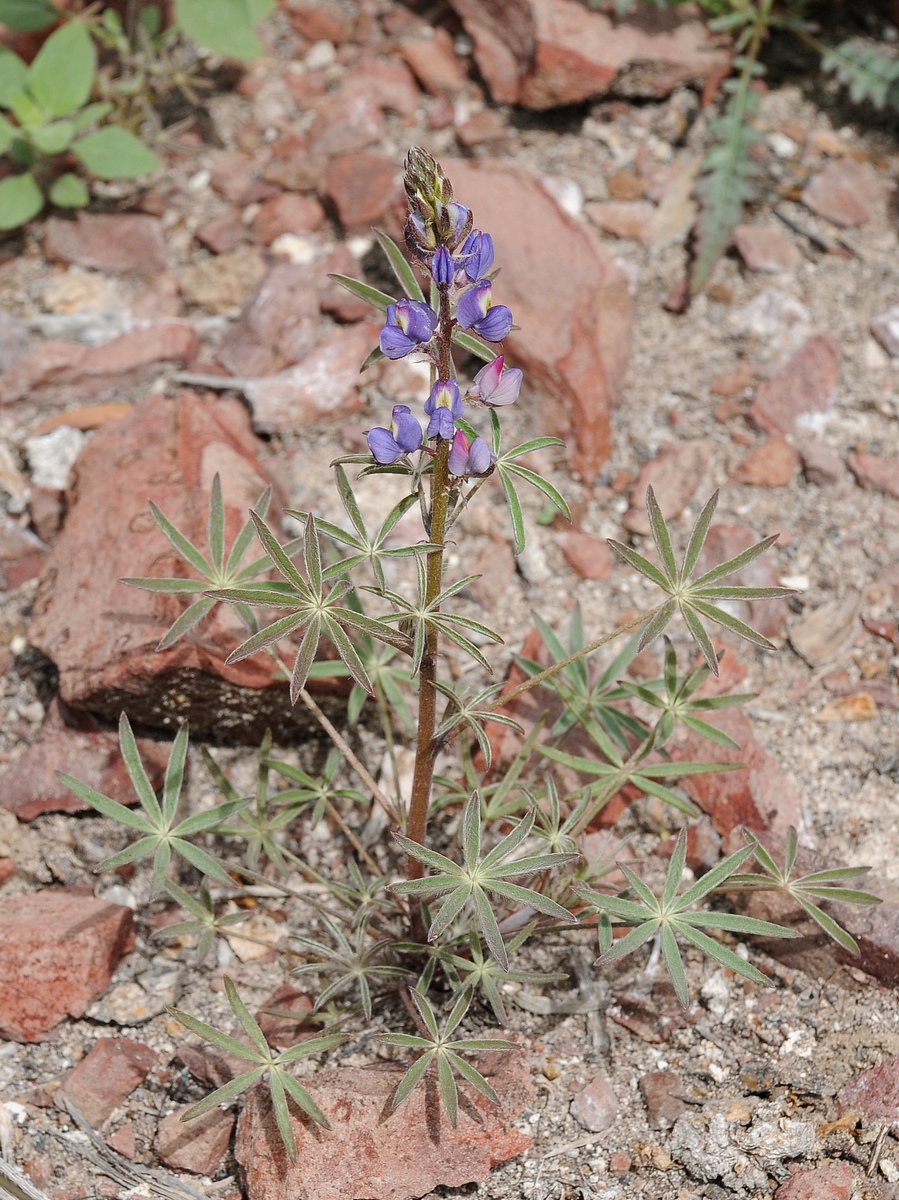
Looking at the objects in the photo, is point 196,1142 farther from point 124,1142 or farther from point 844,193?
point 844,193

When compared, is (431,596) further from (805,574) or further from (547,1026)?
(805,574)

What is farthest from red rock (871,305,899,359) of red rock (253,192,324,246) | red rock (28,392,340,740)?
red rock (28,392,340,740)

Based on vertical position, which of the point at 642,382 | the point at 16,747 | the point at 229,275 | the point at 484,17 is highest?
the point at 484,17

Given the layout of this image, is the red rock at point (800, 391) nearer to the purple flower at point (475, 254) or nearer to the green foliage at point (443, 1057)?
the purple flower at point (475, 254)

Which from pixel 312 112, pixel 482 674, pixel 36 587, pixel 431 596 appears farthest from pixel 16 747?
pixel 312 112

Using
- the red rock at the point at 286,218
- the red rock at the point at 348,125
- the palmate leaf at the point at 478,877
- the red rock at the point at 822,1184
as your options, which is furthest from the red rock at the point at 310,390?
the red rock at the point at 822,1184
